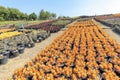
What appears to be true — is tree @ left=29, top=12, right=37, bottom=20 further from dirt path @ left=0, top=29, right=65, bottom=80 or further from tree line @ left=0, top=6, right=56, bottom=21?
dirt path @ left=0, top=29, right=65, bottom=80

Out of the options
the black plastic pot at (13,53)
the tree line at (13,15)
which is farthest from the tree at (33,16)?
the black plastic pot at (13,53)

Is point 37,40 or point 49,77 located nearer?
point 49,77

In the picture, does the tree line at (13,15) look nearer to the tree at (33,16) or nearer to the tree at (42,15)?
the tree at (33,16)

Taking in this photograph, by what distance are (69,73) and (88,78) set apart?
1.08m

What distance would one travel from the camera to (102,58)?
45.2 ft

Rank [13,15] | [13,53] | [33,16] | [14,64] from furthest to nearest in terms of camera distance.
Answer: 1. [33,16]
2. [13,15]
3. [13,53]
4. [14,64]

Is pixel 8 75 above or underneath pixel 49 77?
underneath

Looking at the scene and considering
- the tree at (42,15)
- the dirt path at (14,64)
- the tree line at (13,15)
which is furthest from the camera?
the tree at (42,15)

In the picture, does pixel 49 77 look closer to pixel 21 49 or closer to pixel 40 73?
pixel 40 73

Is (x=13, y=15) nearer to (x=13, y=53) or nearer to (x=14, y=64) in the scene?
(x=13, y=53)

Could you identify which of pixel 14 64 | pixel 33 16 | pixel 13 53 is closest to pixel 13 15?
pixel 33 16

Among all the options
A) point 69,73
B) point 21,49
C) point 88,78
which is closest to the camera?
point 88,78

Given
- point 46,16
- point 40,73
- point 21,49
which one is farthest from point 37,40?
point 46,16

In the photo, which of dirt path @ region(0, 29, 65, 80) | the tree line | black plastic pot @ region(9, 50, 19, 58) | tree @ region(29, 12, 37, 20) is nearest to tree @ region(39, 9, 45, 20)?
the tree line
